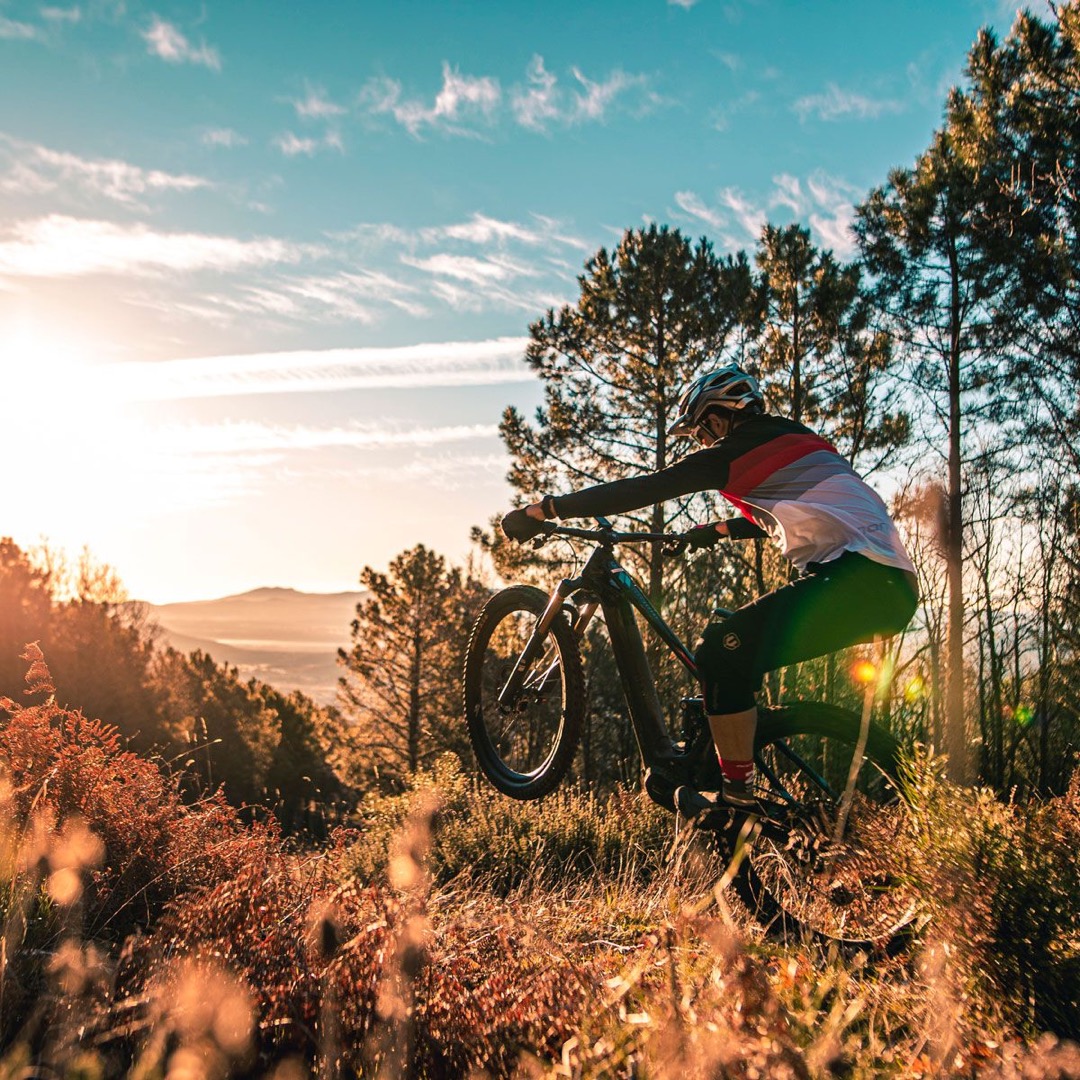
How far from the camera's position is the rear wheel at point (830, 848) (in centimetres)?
308

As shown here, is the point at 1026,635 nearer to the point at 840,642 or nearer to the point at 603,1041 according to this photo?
the point at 840,642

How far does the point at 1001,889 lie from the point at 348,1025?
2.02 meters

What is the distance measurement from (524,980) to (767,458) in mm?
2169

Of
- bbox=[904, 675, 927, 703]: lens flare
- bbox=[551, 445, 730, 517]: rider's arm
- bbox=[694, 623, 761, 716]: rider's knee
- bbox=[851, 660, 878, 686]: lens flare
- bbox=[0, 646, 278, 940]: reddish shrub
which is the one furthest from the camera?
bbox=[904, 675, 927, 703]: lens flare

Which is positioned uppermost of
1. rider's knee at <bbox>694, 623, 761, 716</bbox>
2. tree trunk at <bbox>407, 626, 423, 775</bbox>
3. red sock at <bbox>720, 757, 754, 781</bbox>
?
rider's knee at <bbox>694, 623, 761, 716</bbox>

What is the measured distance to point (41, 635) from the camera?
28.2 metres

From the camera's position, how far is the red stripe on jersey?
3.65 m

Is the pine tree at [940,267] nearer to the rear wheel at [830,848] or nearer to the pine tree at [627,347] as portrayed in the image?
the pine tree at [627,347]

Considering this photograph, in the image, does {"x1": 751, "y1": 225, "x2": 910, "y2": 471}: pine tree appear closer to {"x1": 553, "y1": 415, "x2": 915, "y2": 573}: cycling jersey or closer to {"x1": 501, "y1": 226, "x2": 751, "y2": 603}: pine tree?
{"x1": 501, "y1": 226, "x2": 751, "y2": 603}: pine tree

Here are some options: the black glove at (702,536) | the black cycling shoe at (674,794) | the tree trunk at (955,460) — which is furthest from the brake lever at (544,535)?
the tree trunk at (955,460)

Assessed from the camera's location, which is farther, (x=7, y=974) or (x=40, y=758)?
(x=40, y=758)

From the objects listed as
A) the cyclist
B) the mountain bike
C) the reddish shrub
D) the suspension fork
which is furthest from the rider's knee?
the reddish shrub

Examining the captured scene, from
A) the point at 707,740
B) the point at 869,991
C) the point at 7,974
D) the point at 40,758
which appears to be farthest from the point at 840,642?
the point at 40,758

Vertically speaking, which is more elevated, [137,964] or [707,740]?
[707,740]
